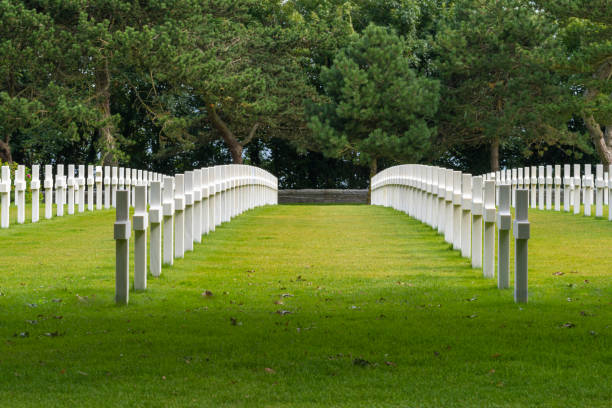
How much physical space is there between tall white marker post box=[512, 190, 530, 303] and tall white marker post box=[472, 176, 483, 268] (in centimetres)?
257

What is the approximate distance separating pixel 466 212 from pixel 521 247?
3.90m

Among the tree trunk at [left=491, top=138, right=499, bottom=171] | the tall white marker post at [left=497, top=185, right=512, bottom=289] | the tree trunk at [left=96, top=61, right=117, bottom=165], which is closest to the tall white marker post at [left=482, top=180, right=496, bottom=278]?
the tall white marker post at [left=497, top=185, right=512, bottom=289]

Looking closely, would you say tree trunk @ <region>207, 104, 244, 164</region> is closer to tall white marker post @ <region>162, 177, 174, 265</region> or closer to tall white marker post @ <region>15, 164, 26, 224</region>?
tall white marker post @ <region>15, 164, 26, 224</region>

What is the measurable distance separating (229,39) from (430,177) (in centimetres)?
2791

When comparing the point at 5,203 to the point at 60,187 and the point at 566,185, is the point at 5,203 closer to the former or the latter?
the point at 60,187

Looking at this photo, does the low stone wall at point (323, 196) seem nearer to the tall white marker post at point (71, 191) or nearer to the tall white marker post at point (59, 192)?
the tall white marker post at point (71, 191)

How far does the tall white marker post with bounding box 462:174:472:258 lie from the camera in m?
12.5

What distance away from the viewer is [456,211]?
13742 millimetres

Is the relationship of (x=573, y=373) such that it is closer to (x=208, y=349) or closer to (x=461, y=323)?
(x=461, y=323)

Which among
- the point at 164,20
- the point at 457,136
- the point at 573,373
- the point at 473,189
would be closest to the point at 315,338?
the point at 573,373

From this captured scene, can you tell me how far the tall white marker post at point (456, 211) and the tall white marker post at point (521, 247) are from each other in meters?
4.65

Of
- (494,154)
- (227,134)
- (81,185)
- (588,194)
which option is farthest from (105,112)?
(588,194)

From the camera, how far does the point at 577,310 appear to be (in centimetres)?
845

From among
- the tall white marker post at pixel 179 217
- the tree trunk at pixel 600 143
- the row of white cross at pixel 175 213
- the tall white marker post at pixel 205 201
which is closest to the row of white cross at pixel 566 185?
the row of white cross at pixel 175 213
